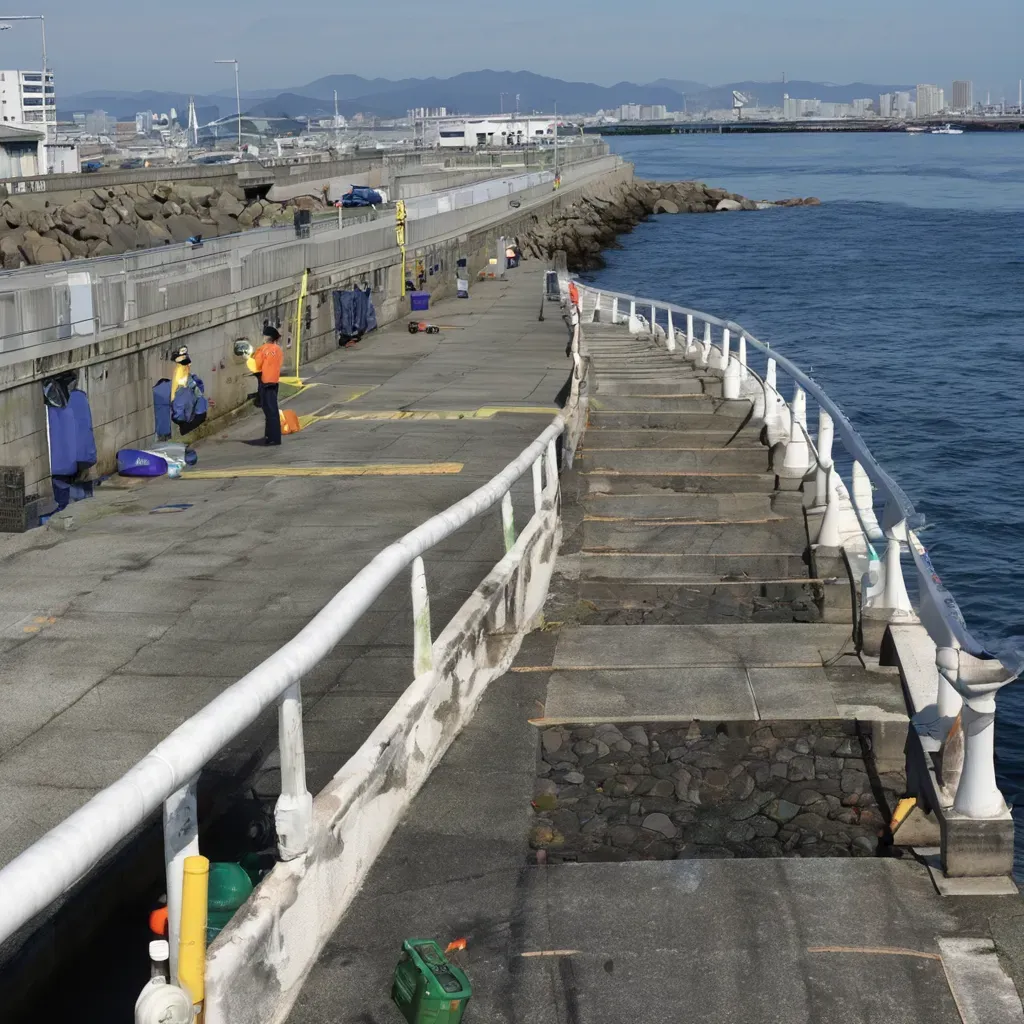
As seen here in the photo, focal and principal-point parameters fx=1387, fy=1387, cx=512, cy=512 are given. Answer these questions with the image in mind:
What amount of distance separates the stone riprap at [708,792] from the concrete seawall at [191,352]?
10323 millimetres

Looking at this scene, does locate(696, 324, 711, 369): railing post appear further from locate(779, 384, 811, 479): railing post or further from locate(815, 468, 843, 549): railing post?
locate(815, 468, 843, 549): railing post

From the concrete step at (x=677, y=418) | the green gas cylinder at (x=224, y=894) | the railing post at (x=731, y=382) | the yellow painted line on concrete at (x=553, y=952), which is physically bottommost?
the concrete step at (x=677, y=418)

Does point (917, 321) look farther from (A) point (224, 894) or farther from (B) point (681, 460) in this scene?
(A) point (224, 894)

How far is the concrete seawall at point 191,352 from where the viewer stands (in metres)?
15.7

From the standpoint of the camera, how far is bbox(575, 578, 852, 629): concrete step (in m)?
10.9

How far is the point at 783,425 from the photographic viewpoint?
17625 millimetres

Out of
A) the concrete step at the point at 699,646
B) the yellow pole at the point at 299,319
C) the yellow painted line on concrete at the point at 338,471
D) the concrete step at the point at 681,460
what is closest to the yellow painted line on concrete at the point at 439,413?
the yellow painted line on concrete at the point at 338,471

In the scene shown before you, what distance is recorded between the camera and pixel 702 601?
11594mm

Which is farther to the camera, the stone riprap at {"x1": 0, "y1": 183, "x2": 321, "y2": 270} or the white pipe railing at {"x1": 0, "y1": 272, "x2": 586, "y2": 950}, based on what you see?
the stone riprap at {"x1": 0, "y1": 183, "x2": 321, "y2": 270}

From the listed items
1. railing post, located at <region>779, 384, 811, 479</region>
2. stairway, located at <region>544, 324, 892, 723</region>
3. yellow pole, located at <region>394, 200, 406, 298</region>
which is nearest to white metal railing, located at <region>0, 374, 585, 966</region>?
stairway, located at <region>544, 324, 892, 723</region>

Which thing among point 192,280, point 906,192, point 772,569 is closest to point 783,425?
point 772,569

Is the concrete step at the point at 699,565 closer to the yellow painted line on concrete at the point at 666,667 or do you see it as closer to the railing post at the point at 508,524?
the railing post at the point at 508,524

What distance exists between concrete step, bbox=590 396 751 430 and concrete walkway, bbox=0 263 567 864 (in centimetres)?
122

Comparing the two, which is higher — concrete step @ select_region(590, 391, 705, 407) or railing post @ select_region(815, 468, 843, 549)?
railing post @ select_region(815, 468, 843, 549)
